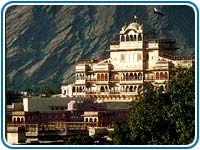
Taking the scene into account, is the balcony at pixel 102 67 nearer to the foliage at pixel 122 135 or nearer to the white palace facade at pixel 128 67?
the white palace facade at pixel 128 67

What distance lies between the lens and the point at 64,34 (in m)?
83.4

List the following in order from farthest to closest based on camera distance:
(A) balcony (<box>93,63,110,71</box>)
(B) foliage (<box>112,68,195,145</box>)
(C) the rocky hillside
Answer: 1. (C) the rocky hillside
2. (A) balcony (<box>93,63,110,71</box>)
3. (B) foliage (<box>112,68,195,145</box>)

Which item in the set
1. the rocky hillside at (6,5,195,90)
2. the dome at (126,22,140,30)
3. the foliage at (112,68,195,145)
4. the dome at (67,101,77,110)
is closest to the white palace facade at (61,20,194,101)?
the dome at (126,22,140,30)

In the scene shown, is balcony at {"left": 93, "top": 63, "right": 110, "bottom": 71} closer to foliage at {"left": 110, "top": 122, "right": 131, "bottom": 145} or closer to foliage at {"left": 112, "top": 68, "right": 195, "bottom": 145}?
foliage at {"left": 112, "top": 68, "right": 195, "bottom": 145}

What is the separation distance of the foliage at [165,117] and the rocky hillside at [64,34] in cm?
6362

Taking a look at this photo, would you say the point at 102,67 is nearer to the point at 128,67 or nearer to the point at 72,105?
the point at 128,67

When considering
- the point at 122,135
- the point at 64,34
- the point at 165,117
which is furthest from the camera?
the point at 64,34

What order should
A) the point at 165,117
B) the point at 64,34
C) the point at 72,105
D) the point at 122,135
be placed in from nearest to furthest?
the point at 165,117
the point at 122,135
the point at 72,105
the point at 64,34

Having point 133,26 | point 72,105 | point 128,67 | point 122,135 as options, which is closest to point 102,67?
point 128,67

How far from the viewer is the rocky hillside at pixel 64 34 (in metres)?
77.6

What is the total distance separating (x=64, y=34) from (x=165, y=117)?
251ft

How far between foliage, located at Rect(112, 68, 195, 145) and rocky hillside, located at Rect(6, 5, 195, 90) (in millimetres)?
63618

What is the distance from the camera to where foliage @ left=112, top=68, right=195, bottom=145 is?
634cm

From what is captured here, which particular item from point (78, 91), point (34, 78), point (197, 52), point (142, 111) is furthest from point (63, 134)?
point (34, 78)
